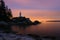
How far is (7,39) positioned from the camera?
27000 mm

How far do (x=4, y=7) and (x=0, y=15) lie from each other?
7.85m

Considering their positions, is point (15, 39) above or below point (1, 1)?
below

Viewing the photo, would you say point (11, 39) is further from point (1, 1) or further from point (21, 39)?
point (1, 1)

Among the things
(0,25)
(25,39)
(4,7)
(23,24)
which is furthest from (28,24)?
(25,39)

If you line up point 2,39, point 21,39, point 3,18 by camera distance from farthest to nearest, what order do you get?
point 3,18, point 21,39, point 2,39

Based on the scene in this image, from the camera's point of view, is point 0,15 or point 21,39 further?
point 0,15

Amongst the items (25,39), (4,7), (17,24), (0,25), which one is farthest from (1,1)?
(25,39)

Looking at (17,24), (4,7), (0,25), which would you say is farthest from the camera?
(17,24)

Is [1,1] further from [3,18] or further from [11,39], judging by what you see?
[11,39]

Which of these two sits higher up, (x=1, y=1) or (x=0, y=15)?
(x=1, y=1)

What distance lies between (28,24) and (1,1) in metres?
46.7

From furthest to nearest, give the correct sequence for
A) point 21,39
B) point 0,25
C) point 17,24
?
point 17,24
point 0,25
point 21,39

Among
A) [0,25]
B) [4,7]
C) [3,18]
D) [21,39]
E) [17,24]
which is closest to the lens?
[21,39]

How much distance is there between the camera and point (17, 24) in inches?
6068
